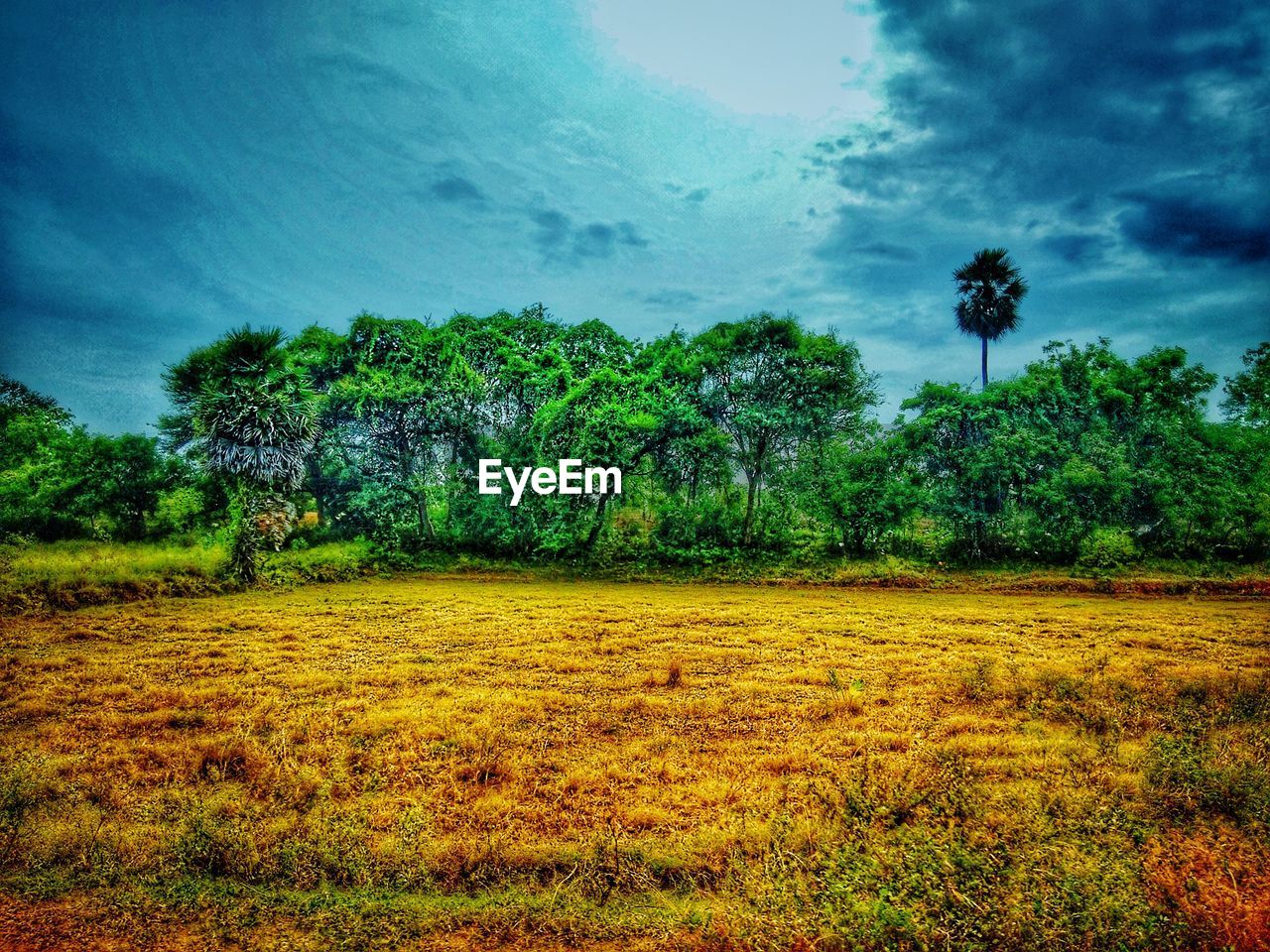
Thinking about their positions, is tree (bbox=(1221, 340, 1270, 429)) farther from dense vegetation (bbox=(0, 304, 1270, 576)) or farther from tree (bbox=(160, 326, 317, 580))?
tree (bbox=(160, 326, 317, 580))

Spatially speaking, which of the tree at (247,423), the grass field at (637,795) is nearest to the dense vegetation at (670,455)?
the tree at (247,423)

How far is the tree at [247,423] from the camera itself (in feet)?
63.9

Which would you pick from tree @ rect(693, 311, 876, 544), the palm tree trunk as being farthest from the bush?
the palm tree trunk

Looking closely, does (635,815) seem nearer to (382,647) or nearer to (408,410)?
(382,647)

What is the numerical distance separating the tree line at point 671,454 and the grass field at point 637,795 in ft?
33.8

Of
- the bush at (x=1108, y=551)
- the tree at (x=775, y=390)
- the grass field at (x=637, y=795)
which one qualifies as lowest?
the grass field at (x=637, y=795)

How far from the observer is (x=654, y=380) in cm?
2412

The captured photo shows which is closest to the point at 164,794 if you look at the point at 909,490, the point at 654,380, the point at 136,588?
the point at 136,588

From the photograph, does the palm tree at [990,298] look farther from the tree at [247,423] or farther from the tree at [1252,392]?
the tree at [247,423]

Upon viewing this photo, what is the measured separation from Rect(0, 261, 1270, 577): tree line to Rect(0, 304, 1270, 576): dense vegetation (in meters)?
0.09

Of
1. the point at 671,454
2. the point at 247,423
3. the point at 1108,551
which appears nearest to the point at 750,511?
the point at 671,454

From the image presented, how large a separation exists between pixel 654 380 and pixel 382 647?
15504 millimetres

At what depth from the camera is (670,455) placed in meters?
23.8

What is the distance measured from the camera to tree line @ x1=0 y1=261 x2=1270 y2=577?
2058 cm
